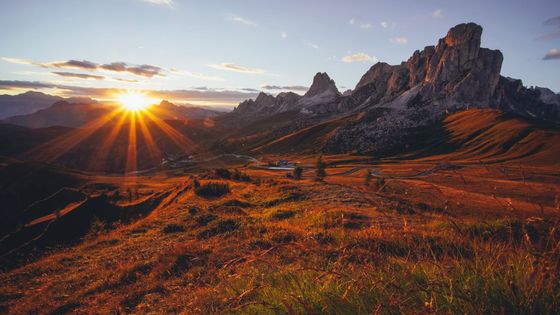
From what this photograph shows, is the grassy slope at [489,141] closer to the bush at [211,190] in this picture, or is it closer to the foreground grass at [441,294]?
the bush at [211,190]

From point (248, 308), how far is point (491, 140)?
187901 millimetres

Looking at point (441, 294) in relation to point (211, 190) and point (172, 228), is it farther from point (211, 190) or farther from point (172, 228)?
point (211, 190)

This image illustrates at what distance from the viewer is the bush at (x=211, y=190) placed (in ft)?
90.7

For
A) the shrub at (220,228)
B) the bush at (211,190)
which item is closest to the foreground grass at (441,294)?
the shrub at (220,228)

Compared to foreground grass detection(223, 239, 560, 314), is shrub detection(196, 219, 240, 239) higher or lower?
lower

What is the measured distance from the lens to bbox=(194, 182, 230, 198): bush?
90.7 ft

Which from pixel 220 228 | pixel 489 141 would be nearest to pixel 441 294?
pixel 220 228

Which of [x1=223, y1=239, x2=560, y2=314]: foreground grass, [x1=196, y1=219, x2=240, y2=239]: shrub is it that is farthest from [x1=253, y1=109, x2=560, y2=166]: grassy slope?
[x1=223, y1=239, x2=560, y2=314]: foreground grass

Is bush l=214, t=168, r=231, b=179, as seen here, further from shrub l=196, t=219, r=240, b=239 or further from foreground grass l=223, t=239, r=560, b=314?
foreground grass l=223, t=239, r=560, b=314

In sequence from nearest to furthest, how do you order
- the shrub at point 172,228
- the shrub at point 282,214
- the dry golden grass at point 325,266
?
the dry golden grass at point 325,266 < the shrub at point 172,228 < the shrub at point 282,214

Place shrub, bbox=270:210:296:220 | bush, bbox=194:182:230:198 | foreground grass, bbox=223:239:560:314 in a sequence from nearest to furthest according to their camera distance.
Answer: foreground grass, bbox=223:239:560:314, shrub, bbox=270:210:296:220, bush, bbox=194:182:230:198

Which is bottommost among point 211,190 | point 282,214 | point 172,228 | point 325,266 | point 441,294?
point 211,190

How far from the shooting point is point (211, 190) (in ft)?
92.9

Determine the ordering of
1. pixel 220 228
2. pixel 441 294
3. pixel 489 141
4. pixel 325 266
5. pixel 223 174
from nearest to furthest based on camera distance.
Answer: pixel 441 294
pixel 325 266
pixel 220 228
pixel 223 174
pixel 489 141
